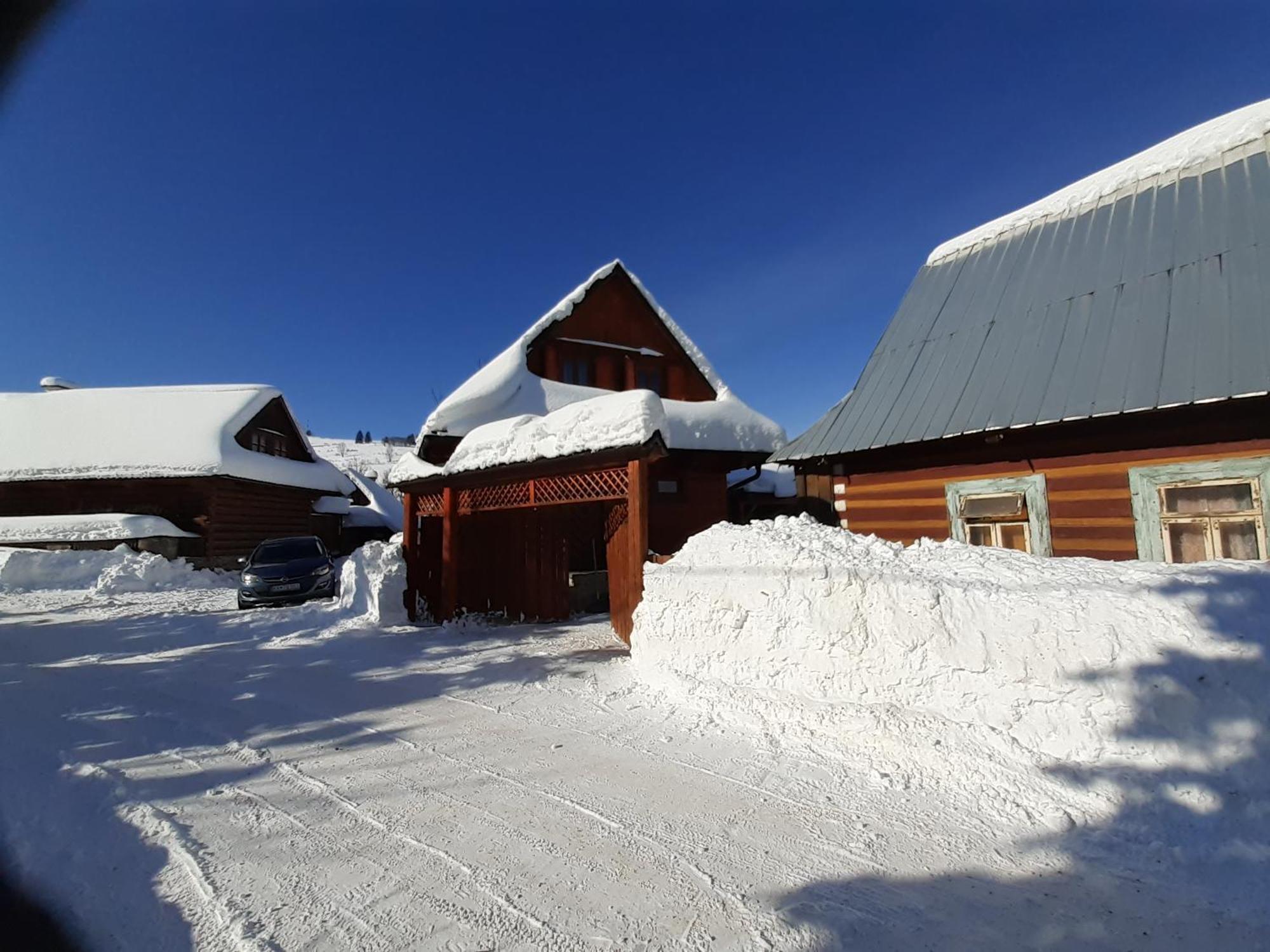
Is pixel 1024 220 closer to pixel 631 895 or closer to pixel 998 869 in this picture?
pixel 998 869

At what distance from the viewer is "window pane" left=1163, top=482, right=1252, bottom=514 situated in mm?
5684

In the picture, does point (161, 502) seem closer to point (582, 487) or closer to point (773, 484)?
point (582, 487)

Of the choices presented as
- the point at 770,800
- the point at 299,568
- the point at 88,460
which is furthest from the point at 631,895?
the point at 88,460

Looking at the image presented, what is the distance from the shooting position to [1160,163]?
25.6ft

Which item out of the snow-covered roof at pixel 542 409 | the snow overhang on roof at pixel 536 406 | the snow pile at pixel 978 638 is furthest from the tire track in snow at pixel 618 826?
the snow overhang on roof at pixel 536 406

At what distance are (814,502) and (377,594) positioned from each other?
27.9ft

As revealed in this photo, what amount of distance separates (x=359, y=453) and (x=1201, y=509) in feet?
284

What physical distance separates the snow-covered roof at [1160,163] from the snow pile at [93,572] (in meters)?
21.5

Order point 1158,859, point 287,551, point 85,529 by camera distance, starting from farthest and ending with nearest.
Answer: point 85,529 → point 287,551 → point 1158,859

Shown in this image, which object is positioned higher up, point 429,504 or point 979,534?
point 429,504

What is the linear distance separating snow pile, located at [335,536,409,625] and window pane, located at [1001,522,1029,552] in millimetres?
9574

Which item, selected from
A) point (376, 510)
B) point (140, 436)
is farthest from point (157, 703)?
point (376, 510)

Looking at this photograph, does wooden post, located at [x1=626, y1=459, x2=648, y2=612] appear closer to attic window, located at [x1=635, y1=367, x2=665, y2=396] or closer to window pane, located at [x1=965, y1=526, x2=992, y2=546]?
window pane, located at [x1=965, y1=526, x2=992, y2=546]

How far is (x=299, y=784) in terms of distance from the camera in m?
4.24
